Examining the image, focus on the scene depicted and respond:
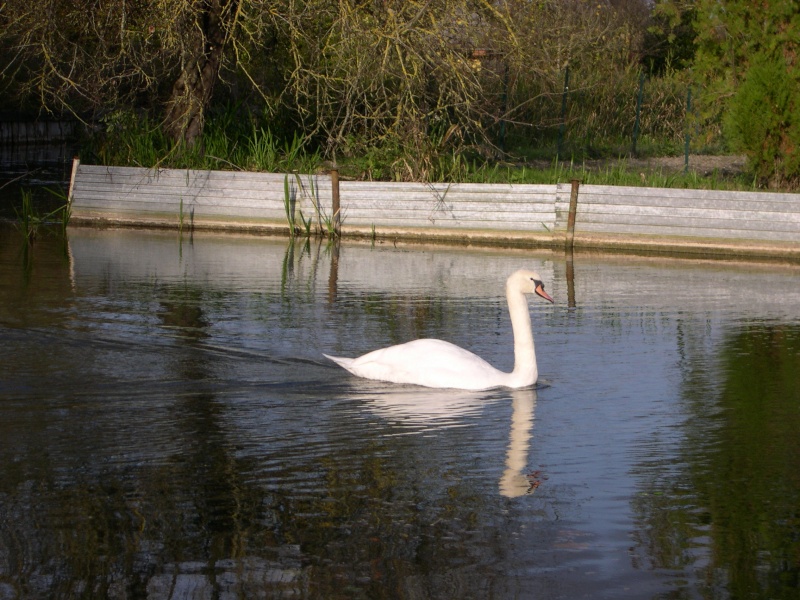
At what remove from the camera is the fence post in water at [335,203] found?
803 inches

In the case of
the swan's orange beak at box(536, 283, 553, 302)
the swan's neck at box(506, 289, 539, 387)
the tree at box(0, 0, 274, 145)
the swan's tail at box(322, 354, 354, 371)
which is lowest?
the swan's tail at box(322, 354, 354, 371)

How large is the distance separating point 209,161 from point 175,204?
4.07 ft

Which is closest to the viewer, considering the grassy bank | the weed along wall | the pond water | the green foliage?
the pond water

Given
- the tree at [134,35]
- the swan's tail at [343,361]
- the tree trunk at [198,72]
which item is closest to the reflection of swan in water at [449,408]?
the swan's tail at [343,361]

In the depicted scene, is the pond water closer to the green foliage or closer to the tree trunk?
the tree trunk

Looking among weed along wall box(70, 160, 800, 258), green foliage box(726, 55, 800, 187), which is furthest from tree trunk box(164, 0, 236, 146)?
green foliage box(726, 55, 800, 187)

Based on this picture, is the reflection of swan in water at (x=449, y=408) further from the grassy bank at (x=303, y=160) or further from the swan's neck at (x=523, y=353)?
the grassy bank at (x=303, y=160)

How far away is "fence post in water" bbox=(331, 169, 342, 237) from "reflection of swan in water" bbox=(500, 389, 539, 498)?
11.0 m

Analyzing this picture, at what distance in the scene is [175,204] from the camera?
21516 millimetres

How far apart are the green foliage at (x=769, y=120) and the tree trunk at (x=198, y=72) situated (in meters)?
8.92

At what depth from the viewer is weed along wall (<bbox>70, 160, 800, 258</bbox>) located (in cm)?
1905

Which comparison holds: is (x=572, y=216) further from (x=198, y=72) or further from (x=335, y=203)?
(x=198, y=72)

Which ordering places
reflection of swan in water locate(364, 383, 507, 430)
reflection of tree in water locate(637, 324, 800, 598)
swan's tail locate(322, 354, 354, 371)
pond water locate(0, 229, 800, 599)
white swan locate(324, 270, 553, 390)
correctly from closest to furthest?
pond water locate(0, 229, 800, 599) → reflection of tree in water locate(637, 324, 800, 598) → reflection of swan in water locate(364, 383, 507, 430) → white swan locate(324, 270, 553, 390) → swan's tail locate(322, 354, 354, 371)

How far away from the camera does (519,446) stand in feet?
26.7
